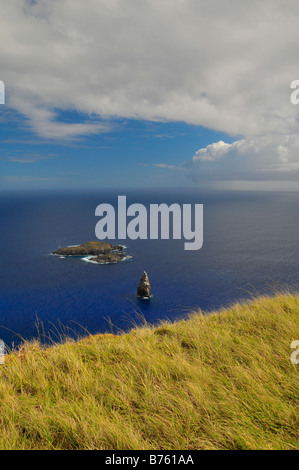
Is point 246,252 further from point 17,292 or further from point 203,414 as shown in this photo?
point 203,414

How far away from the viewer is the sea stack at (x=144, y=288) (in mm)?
68000

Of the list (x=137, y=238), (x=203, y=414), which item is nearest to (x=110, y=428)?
(x=203, y=414)

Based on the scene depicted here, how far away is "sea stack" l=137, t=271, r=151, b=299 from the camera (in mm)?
68000

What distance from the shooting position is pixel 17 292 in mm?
71562

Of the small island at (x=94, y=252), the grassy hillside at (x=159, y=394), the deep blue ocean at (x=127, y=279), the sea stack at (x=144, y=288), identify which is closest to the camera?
the grassy hillside at (x=159, y=394)

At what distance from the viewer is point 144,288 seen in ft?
224

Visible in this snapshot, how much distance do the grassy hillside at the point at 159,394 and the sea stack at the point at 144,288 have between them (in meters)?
61.6

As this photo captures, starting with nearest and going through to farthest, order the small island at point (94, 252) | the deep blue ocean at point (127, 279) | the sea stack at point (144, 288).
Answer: the deep blue ocean at point (127, 279) < the sea stack at point (144, 288) < the small island at point (94, 252)

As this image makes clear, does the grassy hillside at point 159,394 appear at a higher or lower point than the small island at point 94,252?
higher

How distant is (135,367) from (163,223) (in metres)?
173

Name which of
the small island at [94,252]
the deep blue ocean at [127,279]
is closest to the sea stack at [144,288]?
the deep blue ocean at [127,279]

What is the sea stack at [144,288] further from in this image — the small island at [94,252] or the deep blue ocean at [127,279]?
the small island at [94,252]

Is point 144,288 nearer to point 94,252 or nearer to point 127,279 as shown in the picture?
point 127,279
